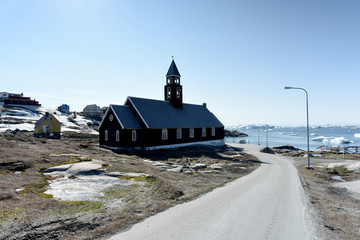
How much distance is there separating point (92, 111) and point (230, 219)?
122 metres

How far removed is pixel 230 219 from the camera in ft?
34.0

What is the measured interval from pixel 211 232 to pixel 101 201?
590 cm

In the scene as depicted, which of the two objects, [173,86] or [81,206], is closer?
[81,206]

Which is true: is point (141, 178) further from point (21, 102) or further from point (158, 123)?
point (21, 102)

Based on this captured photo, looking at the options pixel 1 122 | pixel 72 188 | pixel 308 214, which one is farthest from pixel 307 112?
pixel 1 122

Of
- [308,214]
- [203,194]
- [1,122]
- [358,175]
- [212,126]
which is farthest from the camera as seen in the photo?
[1,122]

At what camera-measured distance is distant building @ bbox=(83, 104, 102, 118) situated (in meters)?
121

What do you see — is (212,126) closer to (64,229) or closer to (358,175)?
(358,175)

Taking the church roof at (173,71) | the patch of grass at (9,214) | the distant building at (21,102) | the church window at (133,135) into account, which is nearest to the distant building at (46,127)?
the church window at (133,135)

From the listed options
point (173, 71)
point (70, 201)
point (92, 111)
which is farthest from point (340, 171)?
point (92, 111)

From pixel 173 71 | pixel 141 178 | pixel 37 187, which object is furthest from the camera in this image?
pixel 173 71

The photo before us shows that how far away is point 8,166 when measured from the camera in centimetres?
1708

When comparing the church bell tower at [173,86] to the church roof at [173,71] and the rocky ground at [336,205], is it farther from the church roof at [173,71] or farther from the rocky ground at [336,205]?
the rocky ground at [336,205]

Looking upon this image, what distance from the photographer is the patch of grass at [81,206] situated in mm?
10292
